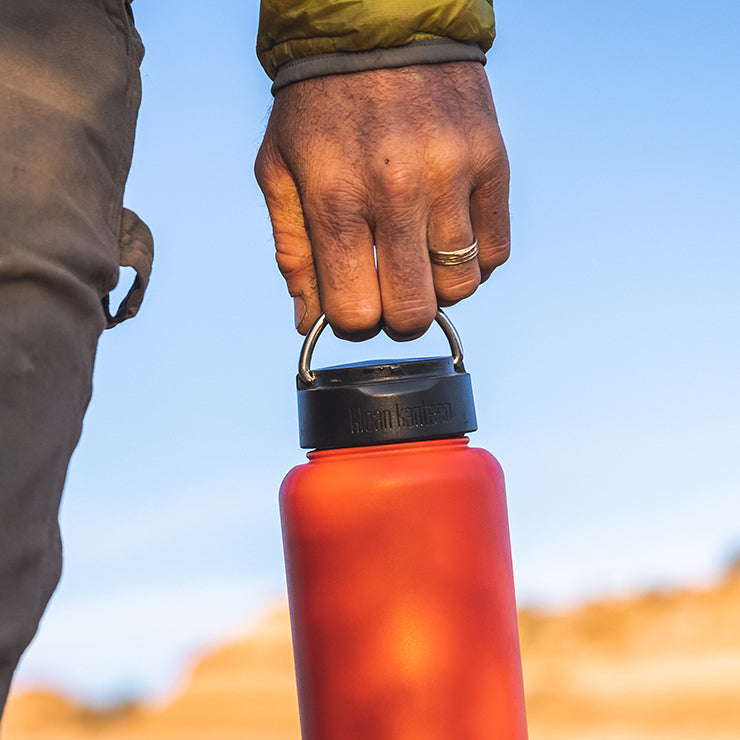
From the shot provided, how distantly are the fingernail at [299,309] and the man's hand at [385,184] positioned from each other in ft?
0.17

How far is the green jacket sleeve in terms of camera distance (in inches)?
47.6

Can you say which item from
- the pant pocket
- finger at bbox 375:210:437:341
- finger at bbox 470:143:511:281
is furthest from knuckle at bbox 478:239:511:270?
the pant pocket

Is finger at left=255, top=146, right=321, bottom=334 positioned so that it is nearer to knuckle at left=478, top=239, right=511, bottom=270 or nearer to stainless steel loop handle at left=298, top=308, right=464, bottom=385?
stainless steel loop handle at left=298, top=308, right=464, bottom=385

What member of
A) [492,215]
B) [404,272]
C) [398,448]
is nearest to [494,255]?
[492,215]

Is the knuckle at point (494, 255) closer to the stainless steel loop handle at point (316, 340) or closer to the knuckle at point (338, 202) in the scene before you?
the stainless steel loop handle at point (316, 340)

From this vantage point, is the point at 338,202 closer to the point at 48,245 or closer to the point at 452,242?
the point at 452,242

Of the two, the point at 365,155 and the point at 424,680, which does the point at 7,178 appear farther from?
the point at 424,680

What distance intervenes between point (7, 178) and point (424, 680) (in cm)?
71

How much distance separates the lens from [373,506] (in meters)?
1.23

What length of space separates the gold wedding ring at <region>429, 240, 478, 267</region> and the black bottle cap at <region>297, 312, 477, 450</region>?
13 centimetres

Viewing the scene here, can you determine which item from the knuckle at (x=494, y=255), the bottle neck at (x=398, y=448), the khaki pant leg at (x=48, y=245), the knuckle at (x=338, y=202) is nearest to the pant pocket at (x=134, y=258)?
the khaki pant leg at (x=48, y=245)

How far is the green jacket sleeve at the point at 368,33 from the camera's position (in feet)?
3.97

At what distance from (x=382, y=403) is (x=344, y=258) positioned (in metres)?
0.18

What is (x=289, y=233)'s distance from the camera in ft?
4.22
